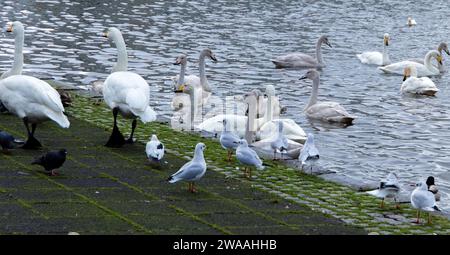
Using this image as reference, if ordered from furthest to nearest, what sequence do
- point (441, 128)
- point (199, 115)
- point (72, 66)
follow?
point (72, 66) → point (441, 128) → point (199, 115)

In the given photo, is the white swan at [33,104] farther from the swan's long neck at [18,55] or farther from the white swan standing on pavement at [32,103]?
the swan's long neck at [18,55]

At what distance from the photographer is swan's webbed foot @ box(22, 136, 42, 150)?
43.8 ft

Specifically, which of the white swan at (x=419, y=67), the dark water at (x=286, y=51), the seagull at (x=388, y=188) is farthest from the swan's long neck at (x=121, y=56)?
the white swan at (x=419, y=67)

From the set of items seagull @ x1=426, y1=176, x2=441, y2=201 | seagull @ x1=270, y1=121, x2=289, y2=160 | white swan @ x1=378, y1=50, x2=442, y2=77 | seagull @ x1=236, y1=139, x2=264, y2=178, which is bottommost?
white swan @ x1=378, y1=50, x2=442, y2=77

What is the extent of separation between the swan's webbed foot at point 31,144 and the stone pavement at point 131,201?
175 millimetres

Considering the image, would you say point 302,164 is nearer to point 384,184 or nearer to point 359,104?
point 384,184

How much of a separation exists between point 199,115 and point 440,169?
4.60 meters

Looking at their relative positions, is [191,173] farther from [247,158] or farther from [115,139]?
[115,139]

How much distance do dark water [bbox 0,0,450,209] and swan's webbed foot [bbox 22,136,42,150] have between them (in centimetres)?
469

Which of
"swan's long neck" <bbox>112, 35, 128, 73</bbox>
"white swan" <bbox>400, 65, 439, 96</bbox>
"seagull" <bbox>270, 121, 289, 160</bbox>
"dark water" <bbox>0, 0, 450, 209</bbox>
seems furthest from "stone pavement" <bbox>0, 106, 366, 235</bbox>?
"white swan" <bbox>400, 65, 439, 96</bbox>

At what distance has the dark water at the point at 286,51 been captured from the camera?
18.2m

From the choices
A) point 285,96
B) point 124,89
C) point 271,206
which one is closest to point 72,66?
point 285,96

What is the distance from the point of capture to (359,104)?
2248 centimetres

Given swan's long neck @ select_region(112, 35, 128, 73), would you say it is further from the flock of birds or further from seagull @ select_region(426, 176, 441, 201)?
seagull @ select_region(426, 176, 441, 201)
